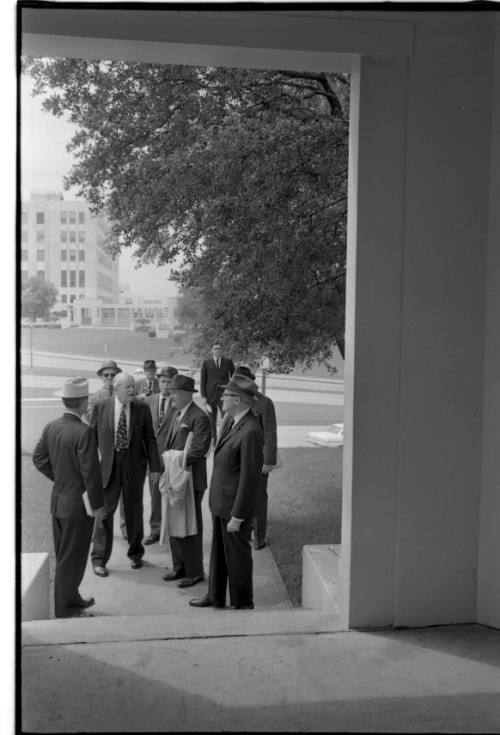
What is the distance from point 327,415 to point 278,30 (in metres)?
15.7

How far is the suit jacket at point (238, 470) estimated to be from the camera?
537 cm

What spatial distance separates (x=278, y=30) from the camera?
3.54 m

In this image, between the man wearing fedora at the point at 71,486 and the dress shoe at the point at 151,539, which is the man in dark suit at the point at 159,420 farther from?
the man wearing fedora at the point at 71,486

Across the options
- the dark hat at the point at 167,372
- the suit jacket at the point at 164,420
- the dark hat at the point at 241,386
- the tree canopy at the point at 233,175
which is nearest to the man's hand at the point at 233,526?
the dark hat at the point at 241,386

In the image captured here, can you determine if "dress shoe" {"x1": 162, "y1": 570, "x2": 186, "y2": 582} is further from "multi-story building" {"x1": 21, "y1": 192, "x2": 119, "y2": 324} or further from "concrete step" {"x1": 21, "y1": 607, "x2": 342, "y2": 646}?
"multi-story building" {"x1": 21, "y1": 192, "x2": 119, "y2": 324}

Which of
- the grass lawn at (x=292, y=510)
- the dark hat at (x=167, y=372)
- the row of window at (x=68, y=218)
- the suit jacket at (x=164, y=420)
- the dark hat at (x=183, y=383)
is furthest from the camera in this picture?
the row of window at (x=68, y=218)

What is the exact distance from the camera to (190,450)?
646 cm

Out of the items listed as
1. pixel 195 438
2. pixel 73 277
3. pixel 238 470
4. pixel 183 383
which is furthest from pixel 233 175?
pixel 73 277

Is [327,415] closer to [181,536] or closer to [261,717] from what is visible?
[181,536]

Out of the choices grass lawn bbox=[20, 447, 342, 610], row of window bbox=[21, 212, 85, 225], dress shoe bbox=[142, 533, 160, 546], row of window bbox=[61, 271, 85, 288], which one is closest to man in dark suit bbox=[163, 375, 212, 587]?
grass lawn bbox=[20, 447, 342, 610]

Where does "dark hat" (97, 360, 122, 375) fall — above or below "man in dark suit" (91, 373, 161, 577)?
above

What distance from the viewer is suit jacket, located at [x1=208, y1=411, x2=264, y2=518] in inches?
211

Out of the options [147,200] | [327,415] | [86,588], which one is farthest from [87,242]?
[86,588]

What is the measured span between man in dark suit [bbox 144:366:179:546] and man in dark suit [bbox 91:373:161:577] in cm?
62
